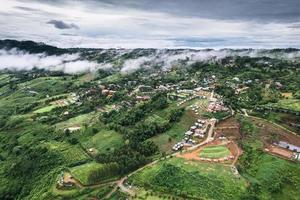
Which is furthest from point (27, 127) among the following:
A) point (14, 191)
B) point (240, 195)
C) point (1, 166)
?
point (240, 195)

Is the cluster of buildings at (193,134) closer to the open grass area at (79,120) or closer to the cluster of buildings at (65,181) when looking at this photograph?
the cluster of buildings at (65,181)

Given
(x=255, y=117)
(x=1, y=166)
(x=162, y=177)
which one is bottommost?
(x=1, y=166)

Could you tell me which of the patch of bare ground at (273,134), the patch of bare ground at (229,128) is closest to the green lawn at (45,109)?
the patch of bare ground at (229,128)

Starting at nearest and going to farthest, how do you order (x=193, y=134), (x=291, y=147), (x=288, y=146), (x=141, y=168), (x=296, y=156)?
(x=296, y=156), (x=141, y=168), (x=291, y=147), (x=288, y=146), (x=193, y=134)

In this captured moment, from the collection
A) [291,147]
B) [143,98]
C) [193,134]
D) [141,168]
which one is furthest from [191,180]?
[143,98]

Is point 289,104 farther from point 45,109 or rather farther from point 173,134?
point 45,109

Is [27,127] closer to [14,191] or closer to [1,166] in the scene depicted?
[1,166]
